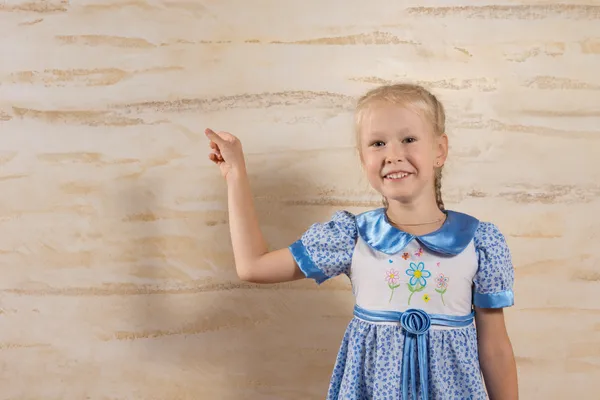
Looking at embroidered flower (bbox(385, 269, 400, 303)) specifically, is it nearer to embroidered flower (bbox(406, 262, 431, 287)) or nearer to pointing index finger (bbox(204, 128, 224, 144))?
embroidered flower (bbox(406, 262, 431, 287))

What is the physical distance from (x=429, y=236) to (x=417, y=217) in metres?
0.05

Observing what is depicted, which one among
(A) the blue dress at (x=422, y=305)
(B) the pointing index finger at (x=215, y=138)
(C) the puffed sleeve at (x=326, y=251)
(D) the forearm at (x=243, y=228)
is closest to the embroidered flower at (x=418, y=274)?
(A) the blue dress at (x=422, y=305)

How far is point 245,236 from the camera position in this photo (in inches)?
42.1

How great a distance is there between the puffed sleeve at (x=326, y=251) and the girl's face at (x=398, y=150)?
0.32 ft

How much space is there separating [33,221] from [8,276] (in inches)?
4.7

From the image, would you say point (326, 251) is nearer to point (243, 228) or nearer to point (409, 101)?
point (243, 228)

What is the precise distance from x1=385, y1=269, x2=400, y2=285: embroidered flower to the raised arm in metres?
0.15

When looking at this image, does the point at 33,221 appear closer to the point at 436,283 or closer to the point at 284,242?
the point at 284,242

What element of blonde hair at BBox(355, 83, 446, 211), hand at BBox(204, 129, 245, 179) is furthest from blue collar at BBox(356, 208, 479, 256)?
hand at BBox(204, 129, 245, 179)

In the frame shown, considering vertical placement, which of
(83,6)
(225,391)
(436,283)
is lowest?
(225,391)

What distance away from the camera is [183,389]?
1.28 m

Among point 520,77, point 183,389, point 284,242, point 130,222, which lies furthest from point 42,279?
point 520,77

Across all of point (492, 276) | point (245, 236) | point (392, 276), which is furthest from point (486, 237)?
point (245, 236)

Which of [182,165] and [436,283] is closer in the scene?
[436,283]
